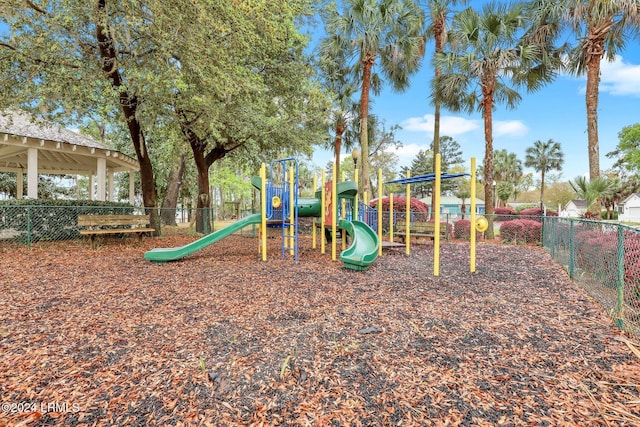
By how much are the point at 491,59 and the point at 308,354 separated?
39.9 ft

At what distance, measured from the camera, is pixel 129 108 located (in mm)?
8969

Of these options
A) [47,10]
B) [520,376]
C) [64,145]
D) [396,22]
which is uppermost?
[396,22]

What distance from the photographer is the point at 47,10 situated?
6688mm

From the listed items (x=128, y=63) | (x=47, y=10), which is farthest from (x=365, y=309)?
(x=47, y=10)

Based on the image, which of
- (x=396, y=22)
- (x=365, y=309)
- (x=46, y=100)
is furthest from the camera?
(x=396, y=22)

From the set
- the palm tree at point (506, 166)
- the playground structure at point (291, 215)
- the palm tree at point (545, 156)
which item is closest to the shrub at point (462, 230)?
the playground structure at point (291, 215)

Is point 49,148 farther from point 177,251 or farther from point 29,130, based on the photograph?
point 177,251

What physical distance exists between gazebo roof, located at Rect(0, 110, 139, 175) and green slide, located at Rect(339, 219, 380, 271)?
27.5ft

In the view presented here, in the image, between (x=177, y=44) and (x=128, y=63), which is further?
(x=128, y=63)

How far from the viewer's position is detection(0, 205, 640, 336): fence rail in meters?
3.52

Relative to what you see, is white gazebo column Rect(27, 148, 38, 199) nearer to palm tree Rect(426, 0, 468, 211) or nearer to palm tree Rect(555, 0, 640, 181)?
palm tree Rect(426, 0, 468, 211)

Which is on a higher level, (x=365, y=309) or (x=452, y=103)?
(x=452, y=103)

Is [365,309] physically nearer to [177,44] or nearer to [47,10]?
[177,44]

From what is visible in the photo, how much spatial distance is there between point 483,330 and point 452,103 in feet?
41.7
